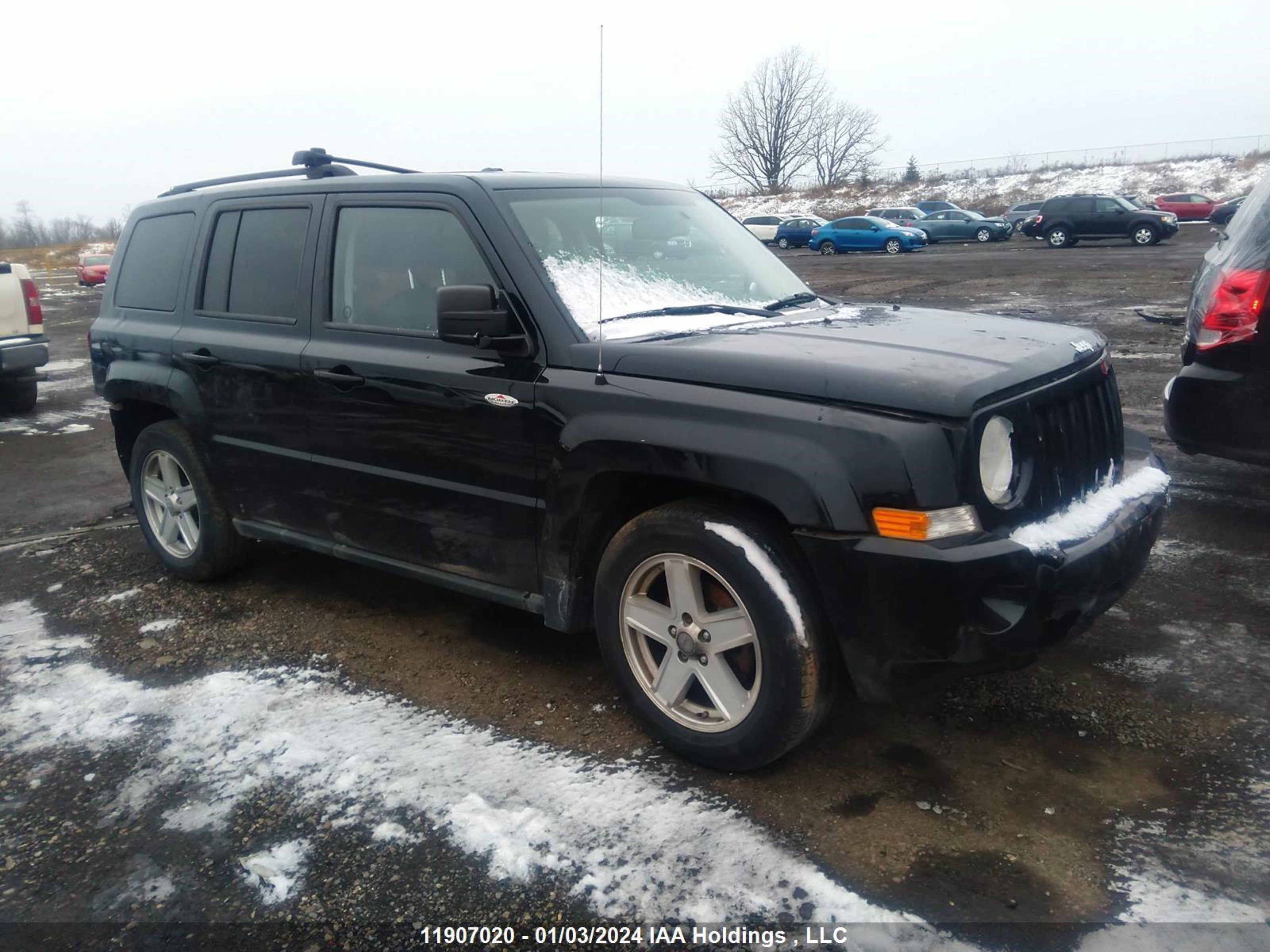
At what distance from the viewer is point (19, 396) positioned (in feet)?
32.9

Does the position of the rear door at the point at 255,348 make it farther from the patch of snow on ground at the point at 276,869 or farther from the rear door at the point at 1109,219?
the rear door at the point at 1109,219

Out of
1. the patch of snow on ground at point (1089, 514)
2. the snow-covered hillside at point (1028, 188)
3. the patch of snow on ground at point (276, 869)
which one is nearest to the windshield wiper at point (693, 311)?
the patch of snow on ground at point (1089, 514)

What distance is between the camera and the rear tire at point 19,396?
32.8 ft

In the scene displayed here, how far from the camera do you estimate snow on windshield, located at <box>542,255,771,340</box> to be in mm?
3320

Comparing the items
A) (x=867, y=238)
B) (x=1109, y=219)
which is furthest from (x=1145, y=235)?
(x=867, y=238)

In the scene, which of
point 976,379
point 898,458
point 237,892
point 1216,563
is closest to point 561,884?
point 237,892

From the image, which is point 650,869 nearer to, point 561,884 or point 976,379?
point 561,884

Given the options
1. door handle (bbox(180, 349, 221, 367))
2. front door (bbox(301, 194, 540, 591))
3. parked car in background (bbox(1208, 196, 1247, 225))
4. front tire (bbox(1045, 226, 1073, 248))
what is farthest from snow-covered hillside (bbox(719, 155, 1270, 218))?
front door (bbox(301, 194, 540, 591))

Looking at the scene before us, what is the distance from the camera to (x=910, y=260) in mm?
26875

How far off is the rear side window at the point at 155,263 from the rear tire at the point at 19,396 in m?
6.09

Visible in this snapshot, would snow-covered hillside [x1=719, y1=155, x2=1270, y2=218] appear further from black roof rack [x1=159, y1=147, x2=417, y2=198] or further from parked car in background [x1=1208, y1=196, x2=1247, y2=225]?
black roof rack [x1=159, y1=147, x2=417, y2=198]

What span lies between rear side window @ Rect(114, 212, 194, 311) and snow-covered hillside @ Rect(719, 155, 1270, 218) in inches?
1745

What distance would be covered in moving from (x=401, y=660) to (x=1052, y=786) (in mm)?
2451

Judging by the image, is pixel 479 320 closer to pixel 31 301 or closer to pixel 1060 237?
pixel 31 301
